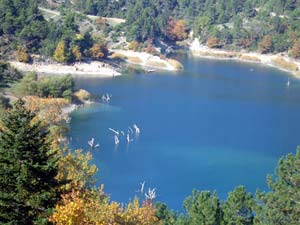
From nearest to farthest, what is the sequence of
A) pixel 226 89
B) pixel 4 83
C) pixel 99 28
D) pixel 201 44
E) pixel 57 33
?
pixel 4 83
pixel 226 89
pixel 57 33
pixel 99 28
pixel 201 44

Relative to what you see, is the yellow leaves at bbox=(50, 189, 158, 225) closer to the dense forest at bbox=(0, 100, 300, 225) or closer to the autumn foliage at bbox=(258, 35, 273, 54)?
the dense forest at bbox=(0, 100, 300, 225)

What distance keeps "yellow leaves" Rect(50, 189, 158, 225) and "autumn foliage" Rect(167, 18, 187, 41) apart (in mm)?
104542

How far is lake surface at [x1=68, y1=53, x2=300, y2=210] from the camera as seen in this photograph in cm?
4391

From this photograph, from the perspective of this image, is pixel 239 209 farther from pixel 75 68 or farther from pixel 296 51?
pixel 296 51

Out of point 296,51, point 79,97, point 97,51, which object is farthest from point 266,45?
point 79,97

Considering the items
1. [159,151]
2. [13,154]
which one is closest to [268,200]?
[13,154]

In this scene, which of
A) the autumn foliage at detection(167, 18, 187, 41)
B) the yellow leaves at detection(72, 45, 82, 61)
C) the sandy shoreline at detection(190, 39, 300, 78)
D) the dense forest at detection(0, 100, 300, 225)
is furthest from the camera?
the autumn foliage at detection(167, 18, 187, 41)

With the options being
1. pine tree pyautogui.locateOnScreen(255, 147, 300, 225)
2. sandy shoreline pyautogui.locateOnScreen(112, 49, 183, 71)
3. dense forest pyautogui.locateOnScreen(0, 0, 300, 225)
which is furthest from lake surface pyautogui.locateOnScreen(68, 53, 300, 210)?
pine tree pyautogui.locateOnScreen(255, 147, 300, 225)

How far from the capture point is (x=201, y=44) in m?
126

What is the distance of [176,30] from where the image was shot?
5030 inches

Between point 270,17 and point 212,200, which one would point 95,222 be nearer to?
point 212,200

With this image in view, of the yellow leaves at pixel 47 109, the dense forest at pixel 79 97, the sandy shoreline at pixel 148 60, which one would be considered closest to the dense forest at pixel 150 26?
the dense forest at pixel 79 97

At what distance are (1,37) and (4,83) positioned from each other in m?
27.4

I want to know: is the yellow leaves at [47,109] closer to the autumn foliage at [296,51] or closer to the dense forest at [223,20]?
the dense forest at [223,20]
